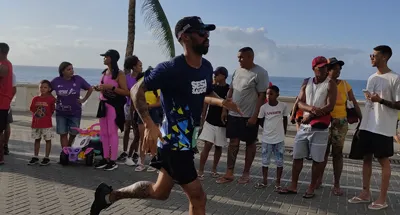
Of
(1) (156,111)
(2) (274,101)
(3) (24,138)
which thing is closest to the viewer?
(2) (274,101)

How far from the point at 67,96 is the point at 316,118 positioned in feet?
14.1

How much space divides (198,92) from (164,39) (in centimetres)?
1046

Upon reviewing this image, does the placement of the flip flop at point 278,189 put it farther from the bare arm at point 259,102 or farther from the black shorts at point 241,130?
the bare arm at point 259,102

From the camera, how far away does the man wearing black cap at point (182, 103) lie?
13.0ft

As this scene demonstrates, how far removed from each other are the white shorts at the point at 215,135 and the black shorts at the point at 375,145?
218cm

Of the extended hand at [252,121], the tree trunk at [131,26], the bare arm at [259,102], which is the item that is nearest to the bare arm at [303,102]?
the bare arm at [259,102]

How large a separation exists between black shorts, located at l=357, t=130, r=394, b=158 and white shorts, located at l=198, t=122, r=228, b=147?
2.18m

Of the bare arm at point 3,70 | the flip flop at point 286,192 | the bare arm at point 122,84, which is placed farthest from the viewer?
the bare arm at point 122,84

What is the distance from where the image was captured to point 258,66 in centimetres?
700

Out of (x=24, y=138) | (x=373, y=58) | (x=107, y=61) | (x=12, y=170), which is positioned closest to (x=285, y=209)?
(x=373, y=58)

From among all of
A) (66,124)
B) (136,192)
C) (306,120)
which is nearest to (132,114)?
(66,124)

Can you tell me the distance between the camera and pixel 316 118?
6.17 meters

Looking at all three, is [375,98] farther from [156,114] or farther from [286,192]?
[156,114]

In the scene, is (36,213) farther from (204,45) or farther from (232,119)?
(232,119)
